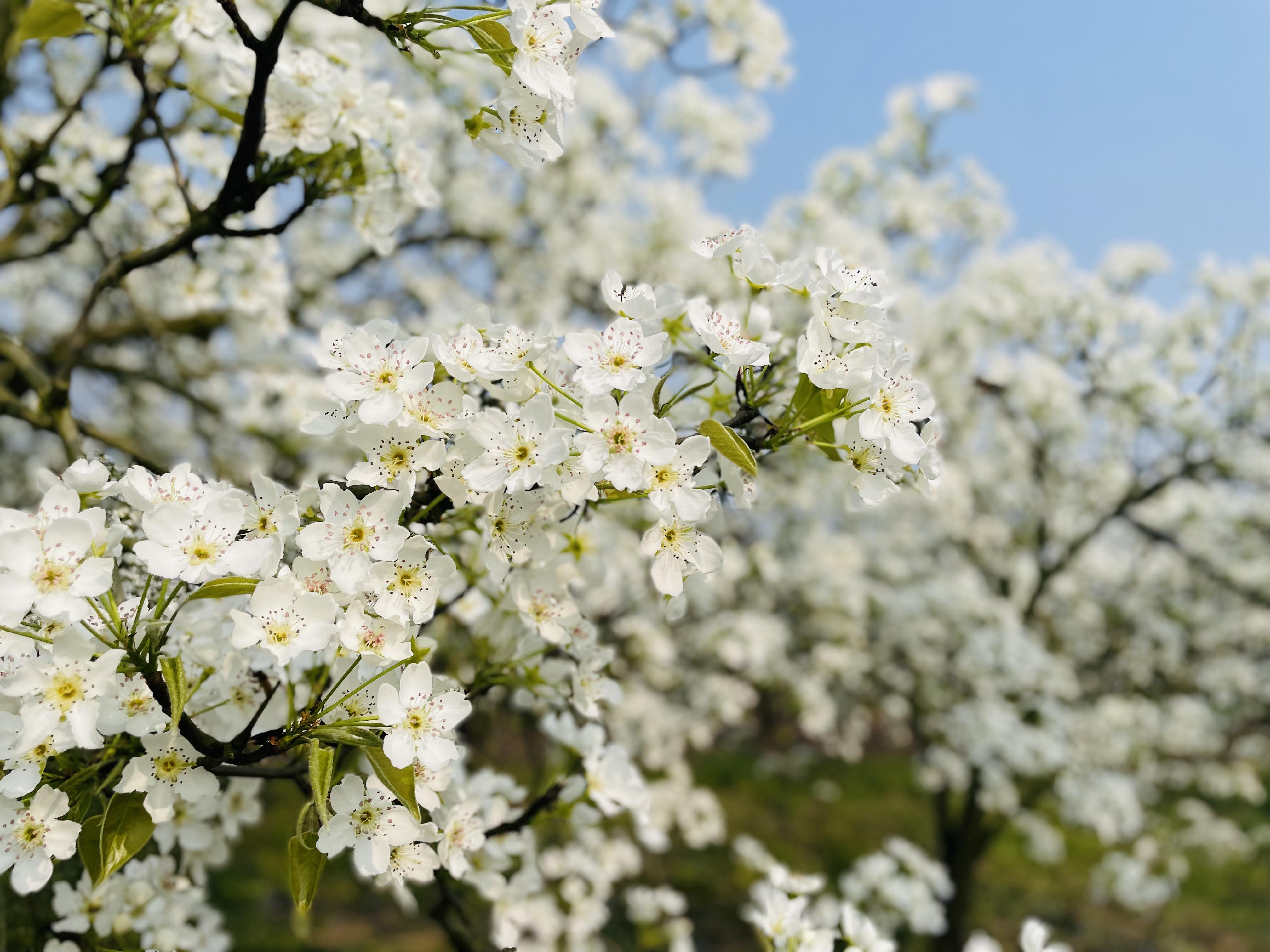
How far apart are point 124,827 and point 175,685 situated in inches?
11.4

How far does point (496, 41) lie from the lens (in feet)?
4.13

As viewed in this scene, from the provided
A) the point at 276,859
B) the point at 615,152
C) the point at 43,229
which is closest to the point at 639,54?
the point at 615,152

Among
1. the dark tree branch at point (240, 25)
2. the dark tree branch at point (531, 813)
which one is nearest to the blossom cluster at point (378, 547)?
the dark tree branch at point (531, 813)

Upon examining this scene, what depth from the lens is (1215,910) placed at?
9383mm

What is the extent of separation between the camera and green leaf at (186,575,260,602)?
3.41 ft

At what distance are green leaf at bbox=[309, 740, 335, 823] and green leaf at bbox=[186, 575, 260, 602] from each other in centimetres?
22

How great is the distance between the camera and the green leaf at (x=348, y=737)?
3.61 feet

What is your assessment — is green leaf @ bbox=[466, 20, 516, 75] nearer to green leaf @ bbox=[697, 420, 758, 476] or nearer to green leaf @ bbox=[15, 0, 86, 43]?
green leaf @ bbox=[697, 420, 758, 476]

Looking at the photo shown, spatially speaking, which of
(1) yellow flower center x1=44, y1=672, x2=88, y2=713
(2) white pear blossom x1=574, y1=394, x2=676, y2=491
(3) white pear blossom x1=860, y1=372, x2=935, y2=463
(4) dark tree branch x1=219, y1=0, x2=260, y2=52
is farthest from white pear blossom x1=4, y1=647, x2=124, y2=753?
(3) white pear blossom x1=860, y1=372, x2=935, y2=463

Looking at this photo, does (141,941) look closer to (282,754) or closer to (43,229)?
(282,754)

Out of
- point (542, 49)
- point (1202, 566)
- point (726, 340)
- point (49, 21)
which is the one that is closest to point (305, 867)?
point (726, 340)

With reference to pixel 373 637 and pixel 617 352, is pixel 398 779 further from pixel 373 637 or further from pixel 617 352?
pixel 617 352

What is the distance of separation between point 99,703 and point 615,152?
6615 millimetres

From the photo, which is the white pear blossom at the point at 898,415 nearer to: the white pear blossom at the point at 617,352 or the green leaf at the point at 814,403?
the green leaf at the point at 814,403
